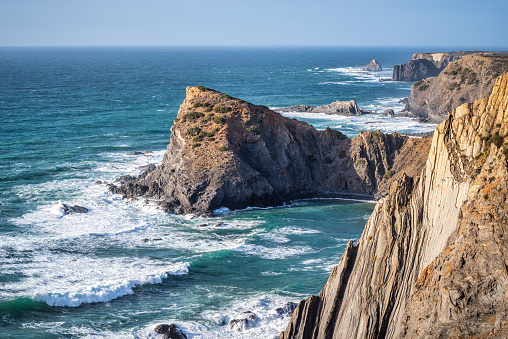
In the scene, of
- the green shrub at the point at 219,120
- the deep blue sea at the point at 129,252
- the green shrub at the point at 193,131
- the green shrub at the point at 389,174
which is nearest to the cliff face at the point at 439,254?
the deep blue sea at the point at 129,252

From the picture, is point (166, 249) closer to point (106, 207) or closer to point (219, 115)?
point (106, 207)

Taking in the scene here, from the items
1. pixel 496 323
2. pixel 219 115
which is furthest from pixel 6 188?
pixel 496 323

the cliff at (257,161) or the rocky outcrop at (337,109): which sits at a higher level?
the rocky outcrop at (337,109)

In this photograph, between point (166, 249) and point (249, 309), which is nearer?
point (249, 309)

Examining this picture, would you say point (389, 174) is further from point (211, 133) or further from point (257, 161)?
point (211, 133)

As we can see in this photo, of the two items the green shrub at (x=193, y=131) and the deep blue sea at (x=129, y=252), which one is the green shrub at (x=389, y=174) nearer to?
the deep blue sea at (x=129, y=252)

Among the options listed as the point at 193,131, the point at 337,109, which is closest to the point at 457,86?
the point at 337,109
